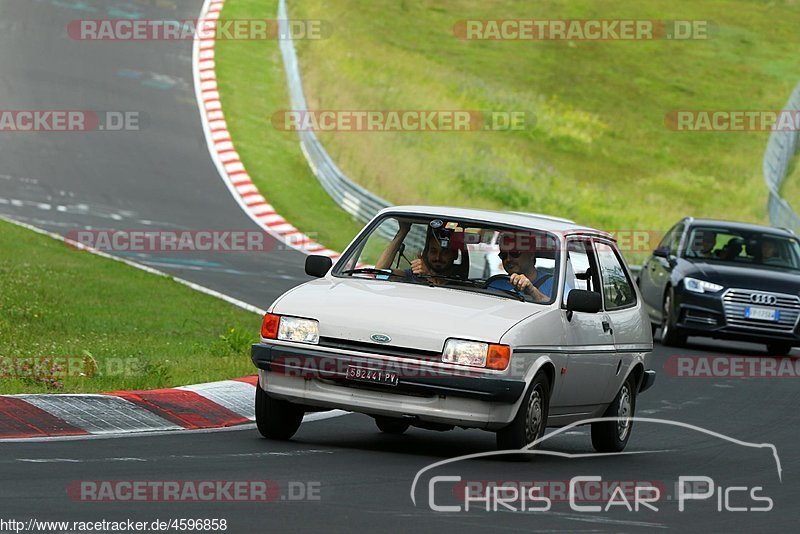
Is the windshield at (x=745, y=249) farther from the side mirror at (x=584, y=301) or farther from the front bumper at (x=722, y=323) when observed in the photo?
the side mirror at (x=584, y=301)

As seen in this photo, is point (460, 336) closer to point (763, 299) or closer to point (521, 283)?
point (521, 283)

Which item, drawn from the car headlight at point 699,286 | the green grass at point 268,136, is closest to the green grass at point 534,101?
the green grass at point 268,136

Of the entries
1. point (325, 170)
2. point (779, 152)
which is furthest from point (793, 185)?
point (325, 170)

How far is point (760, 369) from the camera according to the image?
789 inches

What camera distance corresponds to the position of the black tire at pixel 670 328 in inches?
857

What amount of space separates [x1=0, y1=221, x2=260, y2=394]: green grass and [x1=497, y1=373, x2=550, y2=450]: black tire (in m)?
3.54

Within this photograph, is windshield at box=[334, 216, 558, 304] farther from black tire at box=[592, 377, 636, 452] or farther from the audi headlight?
black tire at box=[592, 377, 636, 452]

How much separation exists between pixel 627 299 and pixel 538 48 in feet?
168

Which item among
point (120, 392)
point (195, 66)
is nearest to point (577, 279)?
point (120, 392)

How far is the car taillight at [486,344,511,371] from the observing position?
33.5ft

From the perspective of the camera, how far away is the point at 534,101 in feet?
181

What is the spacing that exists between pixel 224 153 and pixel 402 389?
28067 millimetres

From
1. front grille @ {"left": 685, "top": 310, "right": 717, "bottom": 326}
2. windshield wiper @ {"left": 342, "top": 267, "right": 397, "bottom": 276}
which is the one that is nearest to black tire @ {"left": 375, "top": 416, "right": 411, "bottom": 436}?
windshield wiper @ {"left": 342, "top": 267, "right": 397, "bottom": 276}

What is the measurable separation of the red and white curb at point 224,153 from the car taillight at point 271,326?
18244 millimetres
